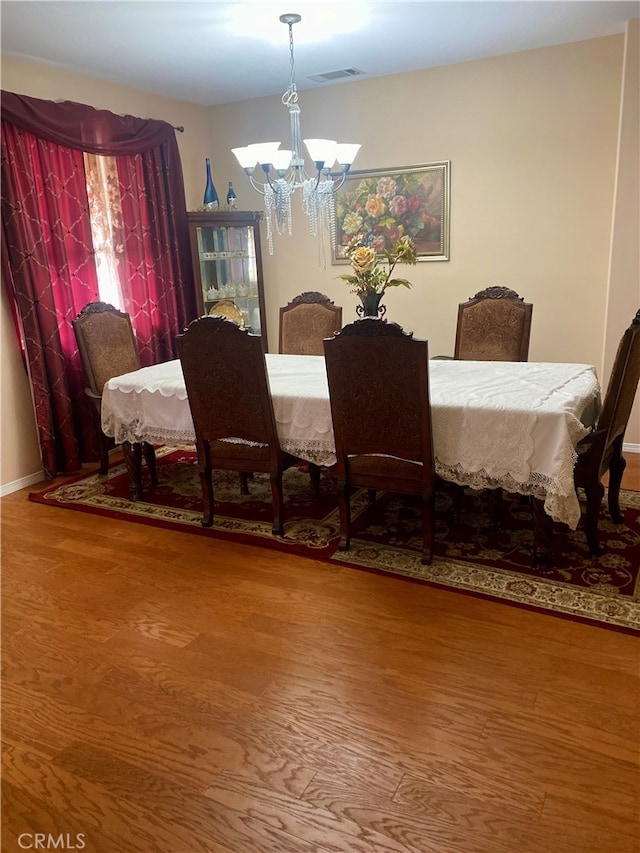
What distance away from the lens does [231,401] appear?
2.96m

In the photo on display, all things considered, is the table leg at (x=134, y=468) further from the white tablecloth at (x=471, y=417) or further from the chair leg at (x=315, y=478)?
the chair leg at (x=315, y=478)

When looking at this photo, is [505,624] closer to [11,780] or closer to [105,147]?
[11,780]

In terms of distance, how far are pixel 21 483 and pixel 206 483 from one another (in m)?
1.53

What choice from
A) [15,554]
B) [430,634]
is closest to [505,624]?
[430,634]

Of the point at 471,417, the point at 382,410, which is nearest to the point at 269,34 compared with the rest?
the point at 382,410

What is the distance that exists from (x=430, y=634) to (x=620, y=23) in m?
3.63

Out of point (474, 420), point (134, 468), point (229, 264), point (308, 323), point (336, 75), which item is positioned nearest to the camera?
point (474, 420)

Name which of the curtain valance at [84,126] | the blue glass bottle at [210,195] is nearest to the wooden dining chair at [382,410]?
the curtain valance at [84,126]

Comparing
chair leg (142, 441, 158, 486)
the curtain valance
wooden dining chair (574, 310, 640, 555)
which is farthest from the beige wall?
wooden dining chair (574, 310, 640, 555)

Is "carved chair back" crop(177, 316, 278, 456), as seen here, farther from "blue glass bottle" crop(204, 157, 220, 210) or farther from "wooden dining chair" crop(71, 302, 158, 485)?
"blue glass bottle" crop(204, 157, 220, 210)

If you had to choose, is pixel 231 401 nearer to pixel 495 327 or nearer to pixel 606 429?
pixel 606 429

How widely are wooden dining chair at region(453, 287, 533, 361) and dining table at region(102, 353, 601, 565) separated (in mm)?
521

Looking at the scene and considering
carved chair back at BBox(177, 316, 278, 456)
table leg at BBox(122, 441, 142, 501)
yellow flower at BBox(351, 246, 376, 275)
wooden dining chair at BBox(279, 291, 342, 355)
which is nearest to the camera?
carved chair back at BBox(177, 316, 278, 456)

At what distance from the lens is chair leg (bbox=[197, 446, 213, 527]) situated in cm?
317
